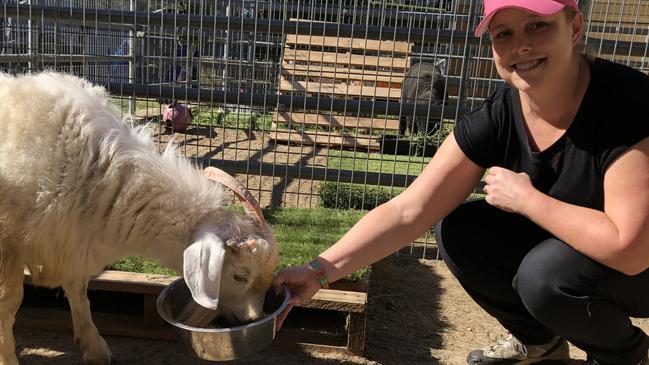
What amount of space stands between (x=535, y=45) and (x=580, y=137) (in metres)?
0.39

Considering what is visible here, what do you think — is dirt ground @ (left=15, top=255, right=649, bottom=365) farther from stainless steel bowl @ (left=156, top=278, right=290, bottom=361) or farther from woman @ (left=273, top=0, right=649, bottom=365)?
stainless steel bowl @ (left=156, top=278, right=290, bottom=361)

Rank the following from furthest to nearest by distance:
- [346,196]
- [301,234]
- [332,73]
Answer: [332,73], [346,196], [301,234]

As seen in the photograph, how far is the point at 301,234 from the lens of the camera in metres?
4.07

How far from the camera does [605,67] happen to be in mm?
2176

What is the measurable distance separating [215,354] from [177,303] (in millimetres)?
449

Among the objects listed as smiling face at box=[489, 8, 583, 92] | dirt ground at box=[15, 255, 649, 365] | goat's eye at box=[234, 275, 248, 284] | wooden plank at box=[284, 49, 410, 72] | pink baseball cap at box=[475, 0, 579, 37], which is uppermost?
pink baseball cap at box=[475, 0, 579, 37]

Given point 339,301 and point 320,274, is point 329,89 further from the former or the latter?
point 320,274

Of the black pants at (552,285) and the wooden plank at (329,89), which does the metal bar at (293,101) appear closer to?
the black pants at (552,285)

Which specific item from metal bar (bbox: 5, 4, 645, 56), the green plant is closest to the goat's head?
metal bar (bbox: 5, 4, 645, 56)

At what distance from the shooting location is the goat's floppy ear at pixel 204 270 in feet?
6.61

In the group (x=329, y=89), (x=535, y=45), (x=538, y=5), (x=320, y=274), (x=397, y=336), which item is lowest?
(x=397, y=336)

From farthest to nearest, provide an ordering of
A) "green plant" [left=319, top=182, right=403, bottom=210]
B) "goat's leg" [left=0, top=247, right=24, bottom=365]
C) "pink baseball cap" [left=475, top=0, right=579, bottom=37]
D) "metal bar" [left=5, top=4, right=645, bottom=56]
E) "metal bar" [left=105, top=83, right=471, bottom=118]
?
"green plant" [left=319, top=182, right=403, bottom=210], "metal bar" [left=105, top=83, right=471, bottom=118], "metal bar" [left=5, top=4, right=645, bottom=56], "goat's leg" [left=0, top=247, right=24, bottom=365], "pink baseball cap" [left=475, top=0, right=579, bottom=37]

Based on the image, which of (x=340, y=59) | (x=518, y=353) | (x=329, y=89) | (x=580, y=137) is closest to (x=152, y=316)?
(x=518, y=353)

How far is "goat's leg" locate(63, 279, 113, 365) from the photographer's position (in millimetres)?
2795
